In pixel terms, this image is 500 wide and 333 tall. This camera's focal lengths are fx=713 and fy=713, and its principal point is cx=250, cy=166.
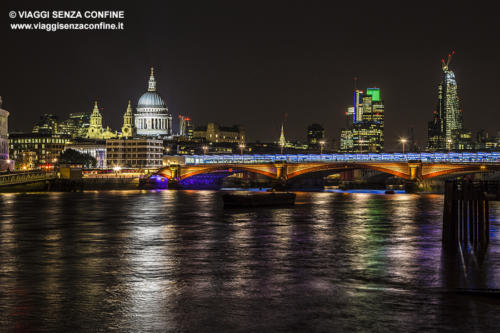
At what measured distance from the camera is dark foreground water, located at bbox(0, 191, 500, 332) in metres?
21.1

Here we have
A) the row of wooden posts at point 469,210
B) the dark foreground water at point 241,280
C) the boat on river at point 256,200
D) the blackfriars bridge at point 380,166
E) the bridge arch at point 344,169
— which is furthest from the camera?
the bridge arch at point 344,169

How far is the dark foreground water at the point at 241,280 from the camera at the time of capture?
21.1 meters

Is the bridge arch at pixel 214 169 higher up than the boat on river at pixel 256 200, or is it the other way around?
the bridge arch at pixel 214 169

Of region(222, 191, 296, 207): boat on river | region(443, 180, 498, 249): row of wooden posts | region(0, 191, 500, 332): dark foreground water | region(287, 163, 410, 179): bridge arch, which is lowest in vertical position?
region(0, 191, 500, 332): dark foreground water

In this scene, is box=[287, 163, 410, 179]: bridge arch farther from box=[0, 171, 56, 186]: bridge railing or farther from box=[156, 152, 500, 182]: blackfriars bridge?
box=[0, 171, 56, 186]: bridge railing

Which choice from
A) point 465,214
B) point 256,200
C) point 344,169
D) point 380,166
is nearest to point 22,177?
point 256,200

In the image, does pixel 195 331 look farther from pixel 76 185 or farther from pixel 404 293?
pixel 76 185

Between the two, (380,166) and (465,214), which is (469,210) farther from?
(380,166)

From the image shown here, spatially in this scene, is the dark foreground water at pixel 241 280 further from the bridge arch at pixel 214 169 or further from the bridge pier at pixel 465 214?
the bridge arch at pixel 214 169

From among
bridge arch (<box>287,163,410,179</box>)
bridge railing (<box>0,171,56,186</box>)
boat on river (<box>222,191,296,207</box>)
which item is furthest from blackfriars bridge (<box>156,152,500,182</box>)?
boat on river (<box>222,191,296,207</box>)

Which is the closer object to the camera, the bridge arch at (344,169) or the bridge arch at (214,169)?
the bridge arch at (344,169)

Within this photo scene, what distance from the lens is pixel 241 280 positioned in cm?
2792

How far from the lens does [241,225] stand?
179 ft

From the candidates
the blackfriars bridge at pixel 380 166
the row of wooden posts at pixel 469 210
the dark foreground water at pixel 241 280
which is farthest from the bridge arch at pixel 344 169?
the row of wooden posts at pixel 469 210
